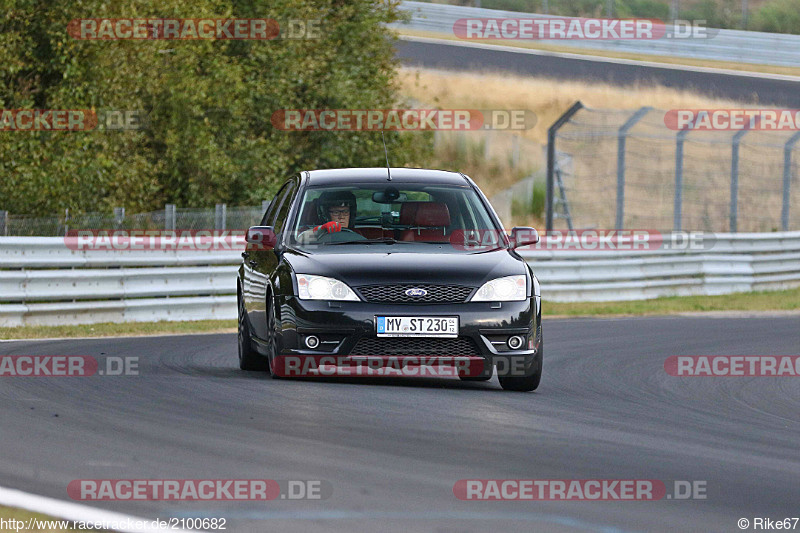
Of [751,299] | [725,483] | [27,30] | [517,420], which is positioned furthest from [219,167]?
[725,483]

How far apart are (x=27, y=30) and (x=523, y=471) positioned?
19.5 m

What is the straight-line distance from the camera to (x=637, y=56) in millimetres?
50031

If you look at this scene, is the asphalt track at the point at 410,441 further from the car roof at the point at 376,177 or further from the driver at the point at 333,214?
the car roof at the point at 376,177

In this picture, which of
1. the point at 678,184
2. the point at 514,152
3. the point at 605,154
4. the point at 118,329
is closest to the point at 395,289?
the point at 118,329

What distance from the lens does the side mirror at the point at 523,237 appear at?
414 inches

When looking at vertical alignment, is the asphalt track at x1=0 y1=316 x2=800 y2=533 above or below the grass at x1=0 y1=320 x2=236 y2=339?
above

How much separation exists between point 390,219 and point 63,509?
542cm

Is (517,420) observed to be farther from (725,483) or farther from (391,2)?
(391,2)

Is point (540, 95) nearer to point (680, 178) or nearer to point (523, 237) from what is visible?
point (680, 178)

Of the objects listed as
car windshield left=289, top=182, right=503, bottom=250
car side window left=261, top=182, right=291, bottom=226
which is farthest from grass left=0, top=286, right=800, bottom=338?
car windshield left=289, top=182, right=503, bottom=250

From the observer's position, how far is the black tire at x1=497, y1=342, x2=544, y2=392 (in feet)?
32.8

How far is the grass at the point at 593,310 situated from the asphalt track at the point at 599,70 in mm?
20537

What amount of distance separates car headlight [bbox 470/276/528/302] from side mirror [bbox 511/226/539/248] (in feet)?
2.14

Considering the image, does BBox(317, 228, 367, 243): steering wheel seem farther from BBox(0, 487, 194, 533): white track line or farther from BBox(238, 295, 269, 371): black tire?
BBox(0, 487, 194, 533): white track line
